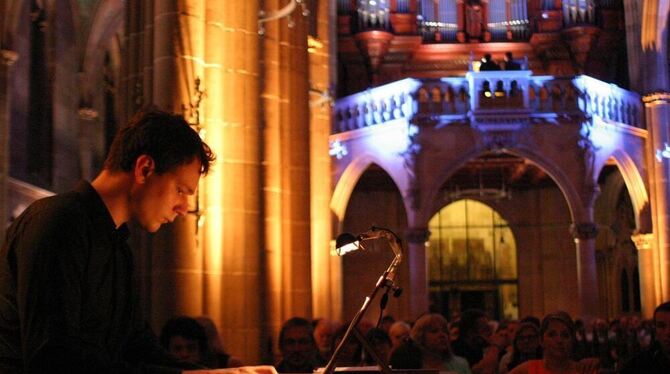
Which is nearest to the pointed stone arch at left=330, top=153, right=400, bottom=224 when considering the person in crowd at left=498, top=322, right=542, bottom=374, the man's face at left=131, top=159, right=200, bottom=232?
the person in crowd at left=498, top=322, right=542, bottom=374

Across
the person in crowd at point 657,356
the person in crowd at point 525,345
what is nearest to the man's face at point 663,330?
the person in crowd at point 657,356

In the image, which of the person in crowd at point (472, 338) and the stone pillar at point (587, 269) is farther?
the stone pillar at point (587, 269)

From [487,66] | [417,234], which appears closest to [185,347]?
[417,234]

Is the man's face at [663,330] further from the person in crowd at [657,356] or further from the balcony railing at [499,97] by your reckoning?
the balcony railing at [499,97]

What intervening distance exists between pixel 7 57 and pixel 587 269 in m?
13.0

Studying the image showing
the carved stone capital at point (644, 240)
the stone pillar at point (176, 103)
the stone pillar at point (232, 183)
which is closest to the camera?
the stone pillar at point (176, 103)

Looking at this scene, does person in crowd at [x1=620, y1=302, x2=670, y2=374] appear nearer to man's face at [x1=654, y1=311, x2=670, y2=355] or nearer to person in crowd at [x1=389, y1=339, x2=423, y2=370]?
man's face at [x1=654, y1=311, x2=670, y2=355]

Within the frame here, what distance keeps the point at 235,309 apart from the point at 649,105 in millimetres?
16155

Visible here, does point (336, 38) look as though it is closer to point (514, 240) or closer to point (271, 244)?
point (514, 240)

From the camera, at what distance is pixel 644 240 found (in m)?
23.6

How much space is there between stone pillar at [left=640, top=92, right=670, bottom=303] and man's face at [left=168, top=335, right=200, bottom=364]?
714 inches

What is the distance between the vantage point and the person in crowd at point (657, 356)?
6.19m

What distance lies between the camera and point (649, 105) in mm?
23656

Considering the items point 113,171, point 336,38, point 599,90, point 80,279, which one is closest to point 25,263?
point 80,279
